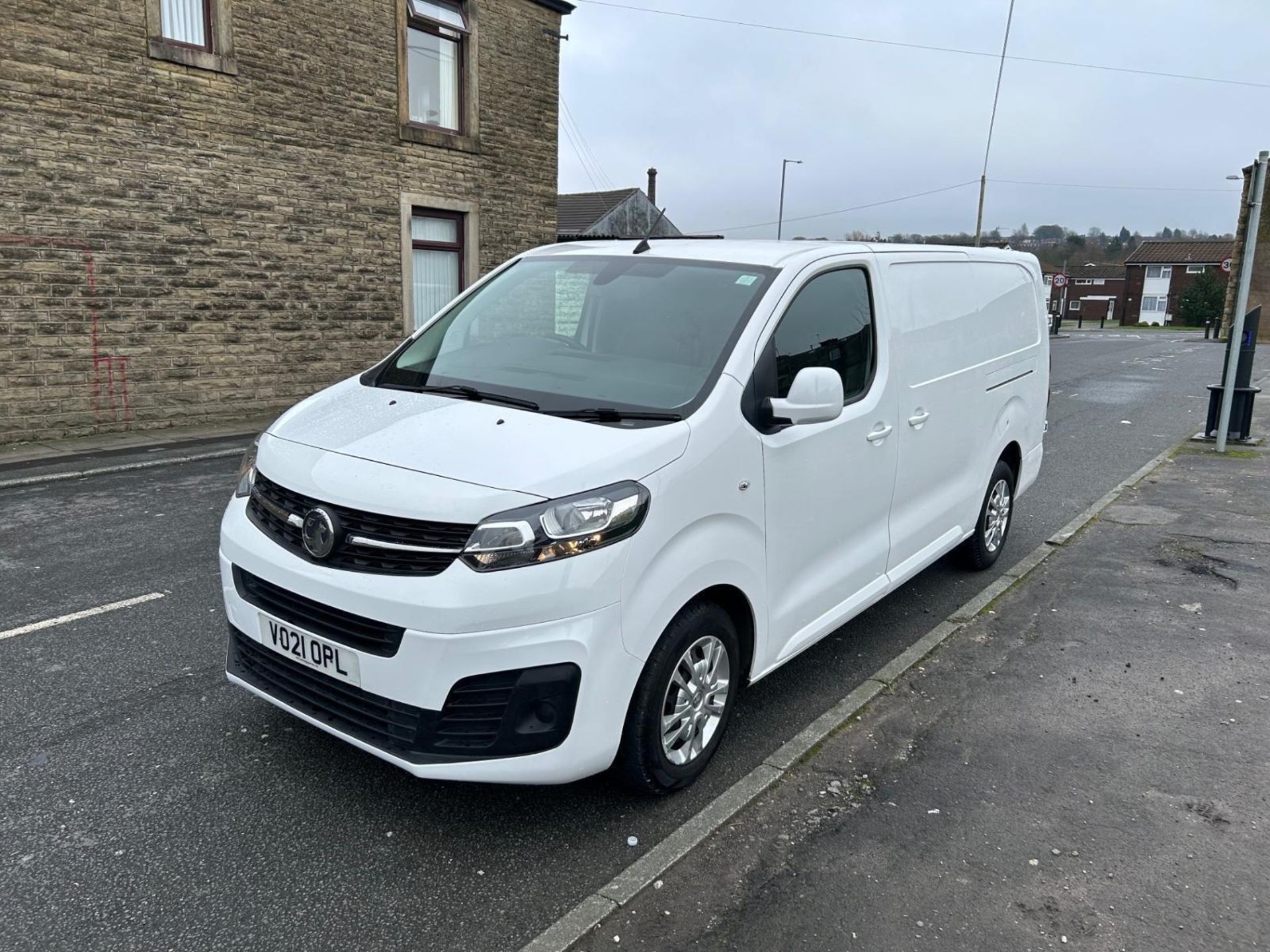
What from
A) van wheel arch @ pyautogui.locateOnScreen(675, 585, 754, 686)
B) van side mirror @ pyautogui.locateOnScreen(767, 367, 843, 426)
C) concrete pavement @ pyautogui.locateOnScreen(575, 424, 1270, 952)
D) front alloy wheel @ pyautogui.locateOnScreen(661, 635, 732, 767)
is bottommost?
concrete pavement @ pyautogui.locateOnScreen(575, 424, 1270, 952)

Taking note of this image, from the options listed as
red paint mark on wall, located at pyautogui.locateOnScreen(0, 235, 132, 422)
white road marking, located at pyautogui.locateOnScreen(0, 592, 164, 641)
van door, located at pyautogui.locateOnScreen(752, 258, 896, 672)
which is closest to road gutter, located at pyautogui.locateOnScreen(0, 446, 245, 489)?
red paint mark on wall, located at pyautogui.locateOnScreen(0, 235, 132, 422)

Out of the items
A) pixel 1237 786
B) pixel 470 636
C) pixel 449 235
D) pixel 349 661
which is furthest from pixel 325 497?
pixel 449 235

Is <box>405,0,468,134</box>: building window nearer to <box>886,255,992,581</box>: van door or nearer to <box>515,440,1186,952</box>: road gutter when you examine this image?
<box>886,255,992,581</box>: van door

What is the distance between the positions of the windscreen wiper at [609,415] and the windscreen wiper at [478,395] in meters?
0.14

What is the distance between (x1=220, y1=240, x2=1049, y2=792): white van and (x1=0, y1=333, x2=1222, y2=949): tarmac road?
35cm

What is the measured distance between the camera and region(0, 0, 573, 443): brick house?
34.1 ft

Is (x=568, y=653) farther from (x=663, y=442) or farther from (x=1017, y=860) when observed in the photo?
(x=1017, y=860)

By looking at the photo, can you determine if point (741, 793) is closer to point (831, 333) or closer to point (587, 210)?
point (831, 333)

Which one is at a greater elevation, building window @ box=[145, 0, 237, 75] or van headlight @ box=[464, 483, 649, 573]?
→ building window @ box=[145, 0, 237, 75]

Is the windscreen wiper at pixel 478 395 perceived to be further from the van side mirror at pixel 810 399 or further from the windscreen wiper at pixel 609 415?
the van side mirror at pixel 810 399

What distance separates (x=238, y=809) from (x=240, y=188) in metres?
10.9

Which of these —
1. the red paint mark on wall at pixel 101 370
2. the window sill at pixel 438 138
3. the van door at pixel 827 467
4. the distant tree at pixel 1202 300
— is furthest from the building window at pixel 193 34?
the distant tree at pixel 1202 300

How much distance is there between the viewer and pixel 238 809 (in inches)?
127

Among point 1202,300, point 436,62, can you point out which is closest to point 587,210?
point 436,62
